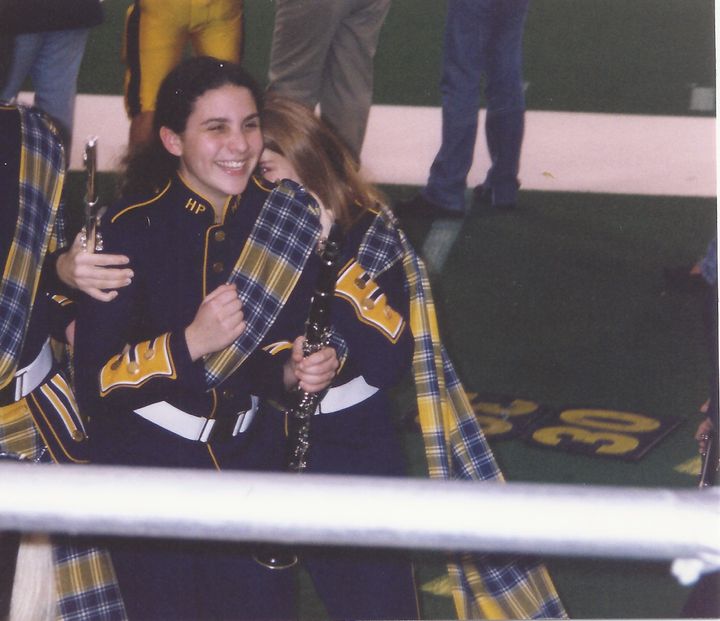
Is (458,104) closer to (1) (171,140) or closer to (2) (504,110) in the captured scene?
(2) (504,110)

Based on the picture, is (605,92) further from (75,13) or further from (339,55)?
(75,13)

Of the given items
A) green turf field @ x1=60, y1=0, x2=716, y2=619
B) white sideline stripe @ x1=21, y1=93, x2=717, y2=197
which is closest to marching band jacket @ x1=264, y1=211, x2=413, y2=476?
green turf field @ x1=60, y1=0, x2=716, y2=619

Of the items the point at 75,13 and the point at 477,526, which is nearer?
the point at 477,526

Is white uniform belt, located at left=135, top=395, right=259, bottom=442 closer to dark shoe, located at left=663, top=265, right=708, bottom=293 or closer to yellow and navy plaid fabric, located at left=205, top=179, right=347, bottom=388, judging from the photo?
yellow and navy plaid fabric, located at left=205, top=179, right=347, bottom=388

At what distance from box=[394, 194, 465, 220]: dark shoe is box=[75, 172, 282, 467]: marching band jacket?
3229mm

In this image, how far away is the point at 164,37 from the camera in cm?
362

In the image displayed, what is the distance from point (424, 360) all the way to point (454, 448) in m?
0.19

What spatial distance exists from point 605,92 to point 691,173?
5.02ft

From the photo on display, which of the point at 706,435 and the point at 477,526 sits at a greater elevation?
the point at 477,526

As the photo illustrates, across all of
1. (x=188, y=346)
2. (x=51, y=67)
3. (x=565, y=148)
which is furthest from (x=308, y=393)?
(x=565, y=148)

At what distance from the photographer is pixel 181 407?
72.8 inches

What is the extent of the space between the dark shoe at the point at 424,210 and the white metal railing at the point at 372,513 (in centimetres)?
445

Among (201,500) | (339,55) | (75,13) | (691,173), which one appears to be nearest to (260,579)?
(201,500)

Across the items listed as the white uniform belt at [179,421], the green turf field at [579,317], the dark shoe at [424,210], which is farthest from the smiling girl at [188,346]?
the dark shoe at [424,210]
